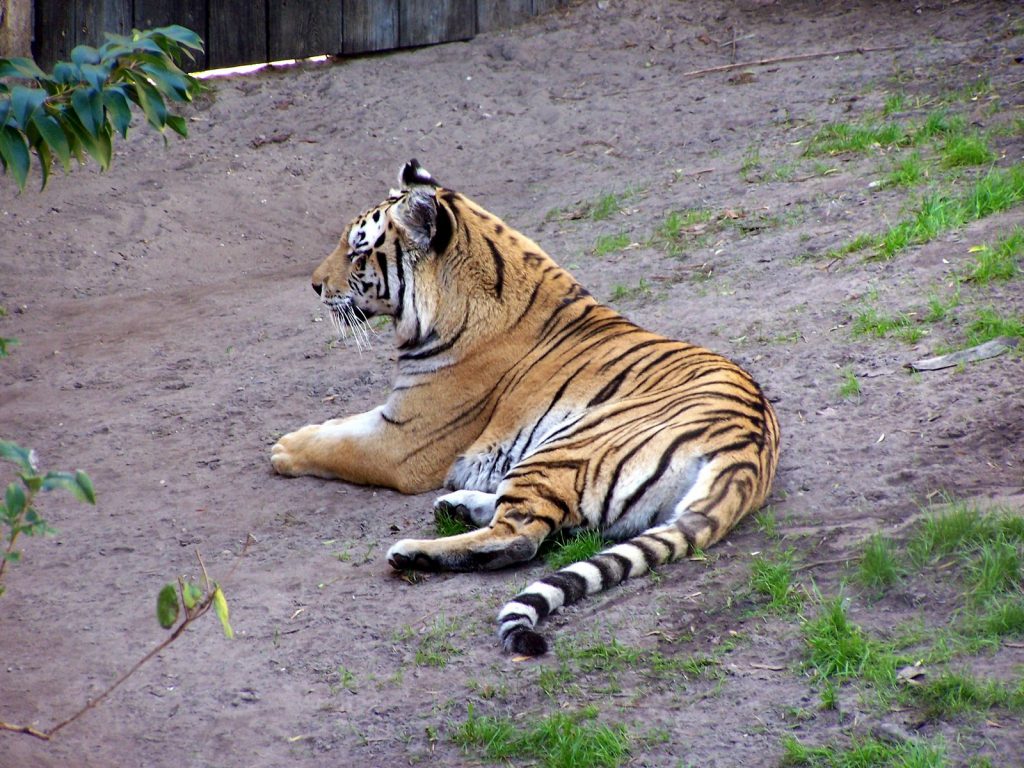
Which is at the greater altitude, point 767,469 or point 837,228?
point 837,228

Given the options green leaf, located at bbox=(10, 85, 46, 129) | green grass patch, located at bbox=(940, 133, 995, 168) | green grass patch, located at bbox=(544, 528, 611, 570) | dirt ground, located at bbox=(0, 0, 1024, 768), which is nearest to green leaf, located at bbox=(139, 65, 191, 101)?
green leaf, located at bbox=(10, 85, 46, 129)

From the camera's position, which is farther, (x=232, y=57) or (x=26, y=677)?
(x=232, y=57)

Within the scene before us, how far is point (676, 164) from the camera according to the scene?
8641 millimetres

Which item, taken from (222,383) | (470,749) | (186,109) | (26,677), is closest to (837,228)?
(222,383)

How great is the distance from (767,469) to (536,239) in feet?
12.9

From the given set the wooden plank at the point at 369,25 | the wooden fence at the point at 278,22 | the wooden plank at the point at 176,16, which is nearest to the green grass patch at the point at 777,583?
the wooden plank at the point at 176,16

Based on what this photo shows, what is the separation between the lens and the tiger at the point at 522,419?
4086mm

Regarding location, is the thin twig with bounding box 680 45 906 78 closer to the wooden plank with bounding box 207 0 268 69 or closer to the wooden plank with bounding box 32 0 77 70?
the wooden plank with bounding box 207 0 268 69

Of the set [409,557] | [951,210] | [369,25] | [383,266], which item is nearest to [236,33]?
[369,25]

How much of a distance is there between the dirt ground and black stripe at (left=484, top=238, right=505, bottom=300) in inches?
39.4

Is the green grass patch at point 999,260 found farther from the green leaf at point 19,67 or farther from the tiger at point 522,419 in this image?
the green leaf at point 19,67

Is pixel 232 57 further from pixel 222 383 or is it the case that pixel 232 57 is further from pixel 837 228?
pixel 837 228

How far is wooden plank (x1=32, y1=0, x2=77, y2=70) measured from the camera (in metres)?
9.05

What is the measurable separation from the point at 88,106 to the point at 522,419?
9.16ft
